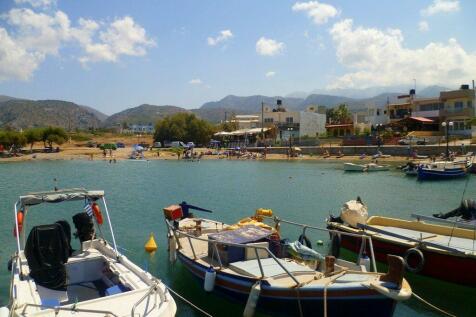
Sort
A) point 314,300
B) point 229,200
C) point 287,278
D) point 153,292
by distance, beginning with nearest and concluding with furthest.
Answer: point 153,292 → point 314,300 → point 287,278 → point 229,200

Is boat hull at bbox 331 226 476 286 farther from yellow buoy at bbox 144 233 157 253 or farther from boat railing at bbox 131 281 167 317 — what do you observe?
yellow buoy at bbox 144 233 157 253

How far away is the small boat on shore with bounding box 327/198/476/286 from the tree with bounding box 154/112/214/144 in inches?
4388

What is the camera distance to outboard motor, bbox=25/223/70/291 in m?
12.4

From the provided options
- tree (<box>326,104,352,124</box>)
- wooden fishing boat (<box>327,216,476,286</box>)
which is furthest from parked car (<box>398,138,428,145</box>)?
wooden fishing boat (<box>327,216,476,286</box>)

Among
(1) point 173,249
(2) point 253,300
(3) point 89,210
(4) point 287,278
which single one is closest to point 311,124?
(1) point 173,249

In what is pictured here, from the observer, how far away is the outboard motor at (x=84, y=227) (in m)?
15.8

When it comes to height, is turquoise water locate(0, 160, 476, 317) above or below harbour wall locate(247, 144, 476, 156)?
below

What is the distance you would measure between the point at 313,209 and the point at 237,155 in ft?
231

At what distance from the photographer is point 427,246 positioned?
16.9 metres

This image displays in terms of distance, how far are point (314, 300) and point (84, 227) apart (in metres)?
8.60

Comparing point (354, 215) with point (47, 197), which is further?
point (354, 215)

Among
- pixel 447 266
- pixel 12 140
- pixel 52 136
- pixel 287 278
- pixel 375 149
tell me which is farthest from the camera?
pixel 52 136

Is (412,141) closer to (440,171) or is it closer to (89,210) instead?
(440,171)

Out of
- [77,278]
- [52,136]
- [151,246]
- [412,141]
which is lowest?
[151,246]
